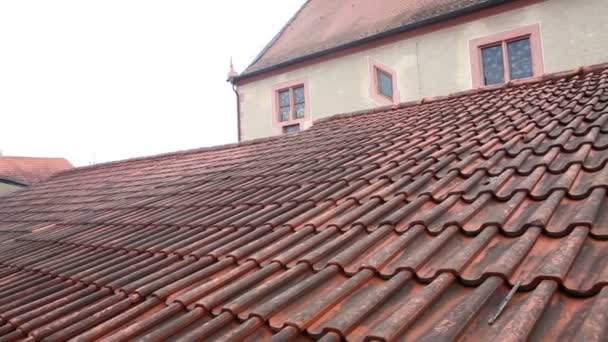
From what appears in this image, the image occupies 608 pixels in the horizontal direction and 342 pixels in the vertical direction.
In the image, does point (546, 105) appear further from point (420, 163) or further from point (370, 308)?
point (370, 308)

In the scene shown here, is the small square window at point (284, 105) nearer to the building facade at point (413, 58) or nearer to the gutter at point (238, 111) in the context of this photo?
the building facade at point (413, 58)

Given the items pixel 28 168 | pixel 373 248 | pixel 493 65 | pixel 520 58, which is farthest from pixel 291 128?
pixel 28 168

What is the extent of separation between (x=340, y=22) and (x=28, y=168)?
2123 cm

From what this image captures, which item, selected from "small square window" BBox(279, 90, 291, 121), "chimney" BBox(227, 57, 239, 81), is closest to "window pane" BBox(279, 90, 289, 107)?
"small square window" BBox(279, 90, 291, 121)

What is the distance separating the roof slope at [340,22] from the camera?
13.3 meters

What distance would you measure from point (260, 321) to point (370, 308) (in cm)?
49

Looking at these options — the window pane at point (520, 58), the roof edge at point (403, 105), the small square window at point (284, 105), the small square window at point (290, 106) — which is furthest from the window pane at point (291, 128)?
the window pane at point (520, 58)

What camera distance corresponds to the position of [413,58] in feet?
43.4

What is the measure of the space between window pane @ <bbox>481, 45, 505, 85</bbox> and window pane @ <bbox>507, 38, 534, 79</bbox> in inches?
10.0

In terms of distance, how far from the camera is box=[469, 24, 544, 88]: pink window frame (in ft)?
37.2

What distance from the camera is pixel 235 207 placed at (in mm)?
3984

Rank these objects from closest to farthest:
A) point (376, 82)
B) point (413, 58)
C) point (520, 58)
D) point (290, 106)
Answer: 1. point (520, 58)
2. point (413, 58)
3. point (376, 82)
4. point (290, 106)

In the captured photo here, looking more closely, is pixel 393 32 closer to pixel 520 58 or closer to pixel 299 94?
pixel 520 58

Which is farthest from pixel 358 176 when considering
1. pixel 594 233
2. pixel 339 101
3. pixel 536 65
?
pixel 339 101
